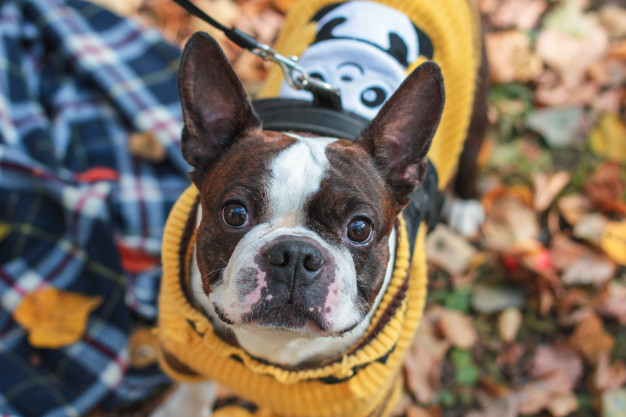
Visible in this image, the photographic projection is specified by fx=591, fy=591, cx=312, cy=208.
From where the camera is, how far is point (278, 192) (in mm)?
1800

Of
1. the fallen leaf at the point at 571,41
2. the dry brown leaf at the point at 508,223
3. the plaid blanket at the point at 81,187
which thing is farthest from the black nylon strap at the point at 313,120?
the fallen leaf at the point at 571,41

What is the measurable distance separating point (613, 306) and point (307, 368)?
1.90 metres

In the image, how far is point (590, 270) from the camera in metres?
3.20

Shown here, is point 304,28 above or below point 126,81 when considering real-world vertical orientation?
above

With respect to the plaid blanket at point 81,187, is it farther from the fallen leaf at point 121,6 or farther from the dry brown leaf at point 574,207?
the dry brown leaf at point 574,207

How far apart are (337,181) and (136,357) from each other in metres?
1.70

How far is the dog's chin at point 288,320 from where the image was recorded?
5.51 feet

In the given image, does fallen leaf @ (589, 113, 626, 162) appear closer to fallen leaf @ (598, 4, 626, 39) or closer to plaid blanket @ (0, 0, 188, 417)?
fallen leaf @ (598, 4, 626, 39)

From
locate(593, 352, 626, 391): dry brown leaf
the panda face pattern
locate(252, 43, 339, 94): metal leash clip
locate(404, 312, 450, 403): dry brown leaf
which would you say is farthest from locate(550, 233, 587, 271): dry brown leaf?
locate(252, 43, 339, 94): metal leash clip

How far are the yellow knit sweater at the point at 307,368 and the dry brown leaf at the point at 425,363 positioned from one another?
65 cm

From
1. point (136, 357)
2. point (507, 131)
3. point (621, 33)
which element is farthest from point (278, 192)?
point (621, 33)

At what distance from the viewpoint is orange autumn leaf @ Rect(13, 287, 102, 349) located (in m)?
2.79

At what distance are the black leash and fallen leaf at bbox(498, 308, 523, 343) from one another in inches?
64.2

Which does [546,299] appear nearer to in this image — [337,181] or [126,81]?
[337,181]
